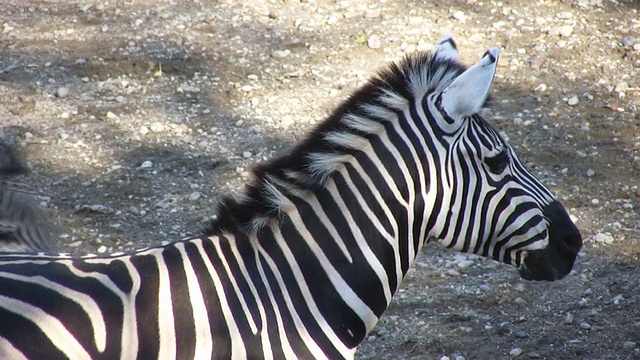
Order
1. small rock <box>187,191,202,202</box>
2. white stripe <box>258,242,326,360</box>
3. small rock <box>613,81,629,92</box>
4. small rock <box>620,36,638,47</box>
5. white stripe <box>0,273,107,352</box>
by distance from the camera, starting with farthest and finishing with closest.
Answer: small rock <box>620,36,638,47</box>
small rock <box>613,81,629,92</box>
small rock <box>187,191,202,202</box>
white stripe <box>258,242,326,360</box>
white stripe <box>0,273,107,352</box>

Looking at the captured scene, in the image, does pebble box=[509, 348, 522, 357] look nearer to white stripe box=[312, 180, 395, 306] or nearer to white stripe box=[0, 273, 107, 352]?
white stripe box=[312, 180, 395, 306]

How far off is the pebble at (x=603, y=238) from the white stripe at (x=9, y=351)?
4379mm

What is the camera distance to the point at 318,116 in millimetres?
7156

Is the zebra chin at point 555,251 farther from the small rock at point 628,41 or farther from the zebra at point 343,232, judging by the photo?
the small rock at point 628,41

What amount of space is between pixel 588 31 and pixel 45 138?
5812mm

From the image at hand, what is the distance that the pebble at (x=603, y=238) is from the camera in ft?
18.5

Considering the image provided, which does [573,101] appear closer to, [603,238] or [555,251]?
[603,238]

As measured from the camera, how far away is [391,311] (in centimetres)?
514

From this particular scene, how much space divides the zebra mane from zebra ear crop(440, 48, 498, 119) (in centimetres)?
12

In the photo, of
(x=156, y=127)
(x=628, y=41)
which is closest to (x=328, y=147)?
(x=156, y=127)

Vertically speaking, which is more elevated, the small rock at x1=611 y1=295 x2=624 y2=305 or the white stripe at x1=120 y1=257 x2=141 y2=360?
the white stripe at x1=120 y1=257 x2=141 y2=360

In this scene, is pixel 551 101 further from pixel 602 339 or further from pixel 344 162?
pixel 344 162

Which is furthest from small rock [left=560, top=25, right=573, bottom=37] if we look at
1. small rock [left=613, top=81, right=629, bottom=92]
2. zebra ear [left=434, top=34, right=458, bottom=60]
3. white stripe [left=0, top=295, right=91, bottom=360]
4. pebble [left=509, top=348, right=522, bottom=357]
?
white stripe [left=0, top=295, right=91, bottom=360]

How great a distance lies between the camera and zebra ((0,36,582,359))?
296 centimetres
